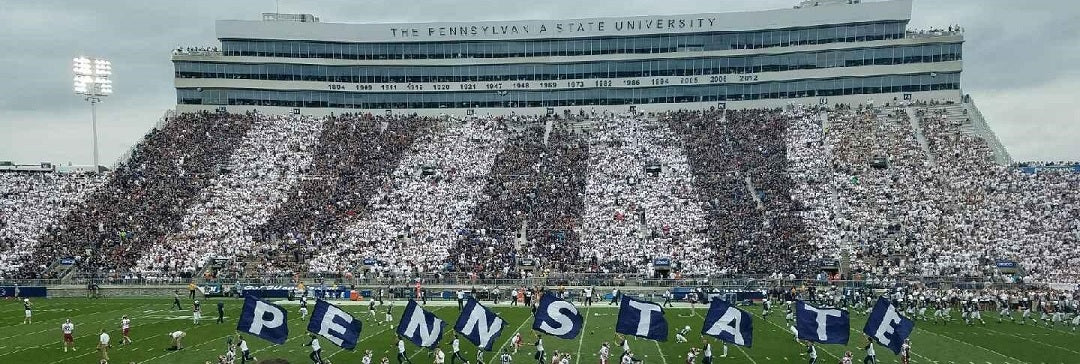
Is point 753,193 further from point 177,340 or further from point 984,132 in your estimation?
point 177,340

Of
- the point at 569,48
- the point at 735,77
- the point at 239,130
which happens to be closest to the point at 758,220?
the point at 735,77

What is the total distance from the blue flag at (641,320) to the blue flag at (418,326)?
5.38 metres

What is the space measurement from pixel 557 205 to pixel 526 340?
2739 centimetres

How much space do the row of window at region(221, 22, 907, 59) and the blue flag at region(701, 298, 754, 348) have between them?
2233 inches

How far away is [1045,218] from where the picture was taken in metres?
56.1

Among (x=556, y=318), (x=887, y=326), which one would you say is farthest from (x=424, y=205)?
(x=887, y=326)

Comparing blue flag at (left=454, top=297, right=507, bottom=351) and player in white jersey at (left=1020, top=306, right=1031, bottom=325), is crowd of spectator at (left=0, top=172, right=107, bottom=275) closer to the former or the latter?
blue flag at (left=454, top=297, right=507, bottom=351)

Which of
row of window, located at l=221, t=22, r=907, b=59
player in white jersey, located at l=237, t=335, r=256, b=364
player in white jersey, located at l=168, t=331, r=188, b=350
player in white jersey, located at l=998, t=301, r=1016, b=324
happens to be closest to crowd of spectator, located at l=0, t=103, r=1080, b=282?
row of window, located at l=221, t=22, r=907, b=59

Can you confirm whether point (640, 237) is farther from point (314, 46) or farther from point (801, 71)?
point (314, 46)

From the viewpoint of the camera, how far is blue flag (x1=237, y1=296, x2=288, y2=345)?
26.9 metres

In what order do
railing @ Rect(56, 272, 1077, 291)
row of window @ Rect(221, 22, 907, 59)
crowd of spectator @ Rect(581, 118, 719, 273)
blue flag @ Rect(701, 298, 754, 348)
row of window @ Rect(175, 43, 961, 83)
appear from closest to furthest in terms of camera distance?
blue flag @ Rect(701, 298, 754, 348), railing @ Rect(56, 272, 1077, 291), crowd of spectator @ Rect(581, 118, 719, 273), row of window @ Rect(175, 43, 961, 83), row of window @ Rect(221, 22, 907, 59)

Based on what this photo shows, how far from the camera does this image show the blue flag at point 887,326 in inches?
1059

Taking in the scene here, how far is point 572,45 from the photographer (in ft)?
272

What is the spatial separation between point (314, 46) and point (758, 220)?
4511 cm
